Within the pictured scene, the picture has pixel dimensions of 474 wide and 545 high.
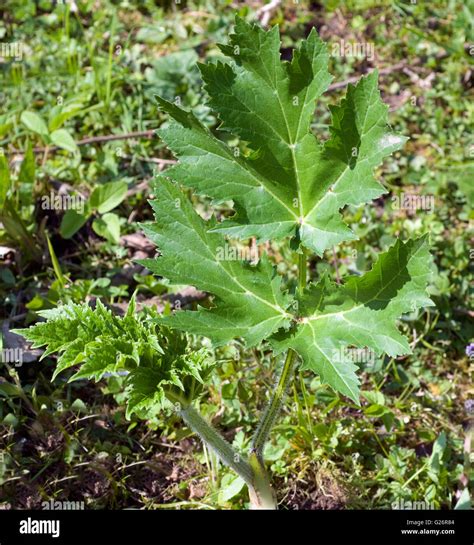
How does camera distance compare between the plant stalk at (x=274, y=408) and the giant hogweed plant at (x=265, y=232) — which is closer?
the giant hogweed plant at (x=265, y=232)

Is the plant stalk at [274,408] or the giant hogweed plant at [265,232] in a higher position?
the giant hogweed plant at [265,232]

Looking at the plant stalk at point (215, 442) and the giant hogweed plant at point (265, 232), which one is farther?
the plant stalk at point (215, 442)

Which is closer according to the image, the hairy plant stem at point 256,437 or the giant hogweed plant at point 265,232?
the giant hogweed plant at point 265,232

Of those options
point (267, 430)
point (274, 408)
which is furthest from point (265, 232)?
point (267, 430)

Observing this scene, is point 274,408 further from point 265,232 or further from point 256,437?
point 265,232

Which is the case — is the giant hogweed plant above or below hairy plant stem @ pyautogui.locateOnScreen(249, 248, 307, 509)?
above

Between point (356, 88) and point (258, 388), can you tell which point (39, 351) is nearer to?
point (258, 388)
